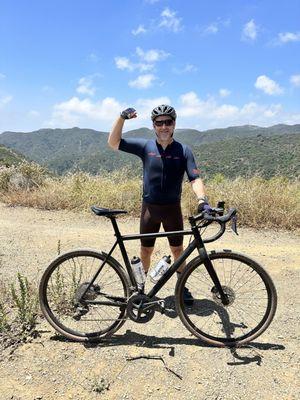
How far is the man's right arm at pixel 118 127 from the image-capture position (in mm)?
3908

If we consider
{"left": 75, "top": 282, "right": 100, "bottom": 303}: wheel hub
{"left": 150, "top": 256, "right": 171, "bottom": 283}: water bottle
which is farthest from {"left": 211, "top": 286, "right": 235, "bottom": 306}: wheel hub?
{"left": 75, "top": 282, "right": 100, "bottom": 303}: wheel hub

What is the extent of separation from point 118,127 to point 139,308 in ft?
6.00

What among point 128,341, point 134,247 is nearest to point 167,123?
point 128,341

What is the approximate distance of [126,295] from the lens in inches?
145

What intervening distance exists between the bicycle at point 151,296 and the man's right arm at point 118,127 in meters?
0.87

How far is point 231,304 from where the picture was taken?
3.78 m

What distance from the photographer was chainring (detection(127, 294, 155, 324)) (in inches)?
142

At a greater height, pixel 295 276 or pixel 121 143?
pixel 121 143

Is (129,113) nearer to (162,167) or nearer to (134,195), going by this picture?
(162,167)

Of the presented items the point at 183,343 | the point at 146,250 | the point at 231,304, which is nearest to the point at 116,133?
the point at 146,250

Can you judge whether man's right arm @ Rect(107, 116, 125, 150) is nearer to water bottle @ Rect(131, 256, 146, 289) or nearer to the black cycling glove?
the black cycling glove

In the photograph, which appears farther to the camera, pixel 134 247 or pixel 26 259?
pixel 134 247

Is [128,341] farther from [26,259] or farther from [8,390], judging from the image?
[26,259]

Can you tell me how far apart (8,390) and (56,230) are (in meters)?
4.88
